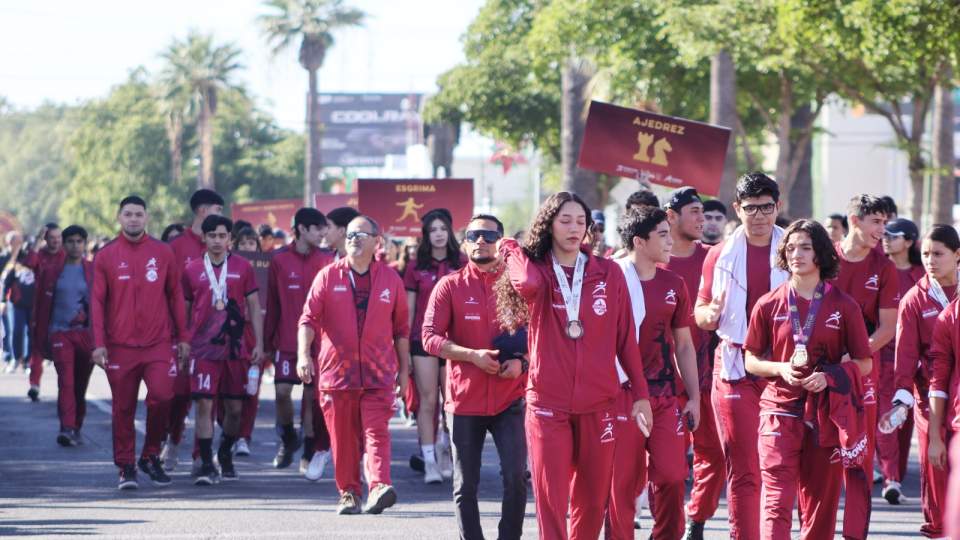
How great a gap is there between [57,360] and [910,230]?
26.9 feet

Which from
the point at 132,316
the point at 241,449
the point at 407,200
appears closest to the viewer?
the point at 132,316

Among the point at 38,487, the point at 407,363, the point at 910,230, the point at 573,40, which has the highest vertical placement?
the point at 573,40

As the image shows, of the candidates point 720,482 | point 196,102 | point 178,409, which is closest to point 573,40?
point 178,409

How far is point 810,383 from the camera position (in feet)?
28.4

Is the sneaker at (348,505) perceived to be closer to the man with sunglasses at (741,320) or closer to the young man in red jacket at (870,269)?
the man with sunglasses at (741,320)

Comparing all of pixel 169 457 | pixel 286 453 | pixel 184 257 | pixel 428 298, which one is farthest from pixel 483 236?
pixel 169 457

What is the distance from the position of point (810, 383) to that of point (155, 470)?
6.48 meters

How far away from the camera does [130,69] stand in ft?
308

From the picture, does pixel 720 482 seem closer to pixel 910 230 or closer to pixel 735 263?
pixel 735 263

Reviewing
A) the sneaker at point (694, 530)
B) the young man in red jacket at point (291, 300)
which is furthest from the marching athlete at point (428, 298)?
the sneaker at point (694, 530)

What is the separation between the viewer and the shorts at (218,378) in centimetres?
1379

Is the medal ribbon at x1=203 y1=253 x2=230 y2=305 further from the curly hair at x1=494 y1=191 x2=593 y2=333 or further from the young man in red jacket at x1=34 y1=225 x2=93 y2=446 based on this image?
the curly hair at x1=494 y1=191 x2=593 y2=333

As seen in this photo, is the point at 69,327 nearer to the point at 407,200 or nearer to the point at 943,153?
the point at 407,200

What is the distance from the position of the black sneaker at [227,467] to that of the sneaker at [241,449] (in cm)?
157
